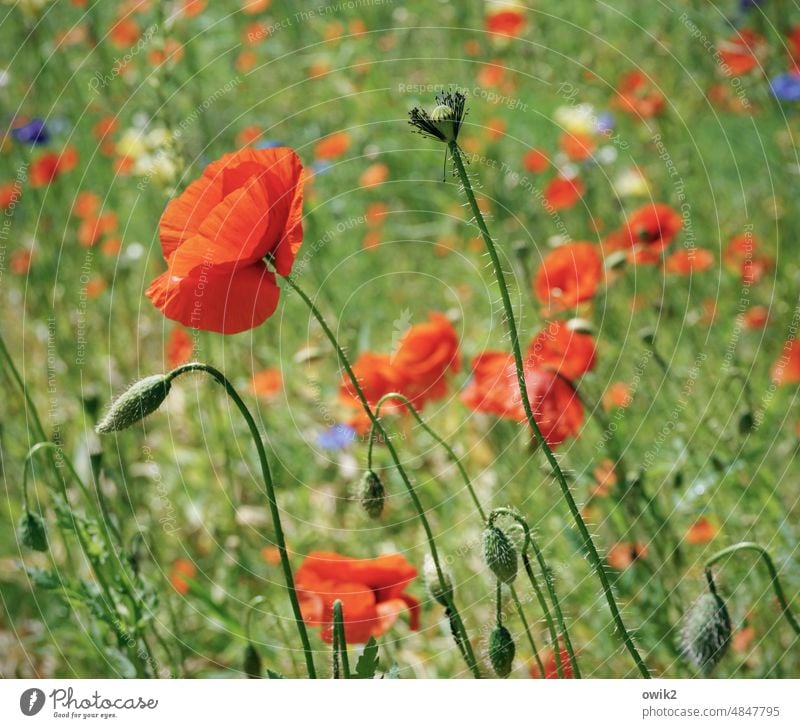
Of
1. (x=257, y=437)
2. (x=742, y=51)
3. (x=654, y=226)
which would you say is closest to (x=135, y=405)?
(x=257, y=437)

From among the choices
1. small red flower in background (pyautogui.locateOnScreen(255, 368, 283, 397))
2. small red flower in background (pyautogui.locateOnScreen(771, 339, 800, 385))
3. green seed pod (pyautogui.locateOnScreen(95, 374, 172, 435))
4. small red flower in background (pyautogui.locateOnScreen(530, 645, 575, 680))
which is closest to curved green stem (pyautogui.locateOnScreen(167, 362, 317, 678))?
green seed pod (pyautogui.locateOnScreen(95, 374, 172, 435))

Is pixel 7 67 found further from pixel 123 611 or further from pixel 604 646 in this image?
pixel 604 646

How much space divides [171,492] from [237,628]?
76 centimetres

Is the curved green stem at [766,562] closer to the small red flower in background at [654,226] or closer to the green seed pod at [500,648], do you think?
the green seed pod at [500,648]

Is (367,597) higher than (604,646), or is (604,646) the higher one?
(367,597)

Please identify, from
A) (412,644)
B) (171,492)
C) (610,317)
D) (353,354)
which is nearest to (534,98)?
(610,317)

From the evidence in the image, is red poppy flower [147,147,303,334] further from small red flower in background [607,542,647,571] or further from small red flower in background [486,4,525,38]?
small red flower in background [486,4,525,38]

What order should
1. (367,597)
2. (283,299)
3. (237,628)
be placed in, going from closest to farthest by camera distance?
(367,597), (237,628), (283,299)

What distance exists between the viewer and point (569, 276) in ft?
5.46

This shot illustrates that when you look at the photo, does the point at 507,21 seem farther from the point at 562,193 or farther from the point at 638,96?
the point at 562,193

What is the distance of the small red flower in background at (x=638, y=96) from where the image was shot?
8.13 ft

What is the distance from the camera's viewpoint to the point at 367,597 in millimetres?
1233

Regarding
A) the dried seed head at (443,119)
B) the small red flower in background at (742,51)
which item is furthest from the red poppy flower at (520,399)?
Answer: the small red flower in background at (742,51)
